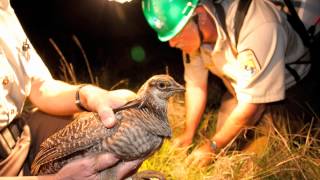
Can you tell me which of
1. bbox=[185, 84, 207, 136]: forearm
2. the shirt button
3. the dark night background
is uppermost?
the shirt button

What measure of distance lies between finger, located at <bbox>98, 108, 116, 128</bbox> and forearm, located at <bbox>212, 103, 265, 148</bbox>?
1466 millimetres

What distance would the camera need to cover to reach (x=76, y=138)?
2035mm

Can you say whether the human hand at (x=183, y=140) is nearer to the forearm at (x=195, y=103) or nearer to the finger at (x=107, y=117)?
the forearm at (x=195, y=103)

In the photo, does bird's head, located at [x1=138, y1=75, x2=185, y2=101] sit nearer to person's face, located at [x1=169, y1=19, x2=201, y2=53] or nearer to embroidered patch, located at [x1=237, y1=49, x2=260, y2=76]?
embroidered patch, located at [x1=237, y1=49, x2=260, y2=76]

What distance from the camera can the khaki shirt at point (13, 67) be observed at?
8.02 ft

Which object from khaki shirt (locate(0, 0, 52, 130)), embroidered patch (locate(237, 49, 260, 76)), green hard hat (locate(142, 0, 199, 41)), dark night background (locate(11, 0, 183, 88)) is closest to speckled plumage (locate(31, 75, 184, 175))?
khaki shirt (locate(0, 0, 52, 130))

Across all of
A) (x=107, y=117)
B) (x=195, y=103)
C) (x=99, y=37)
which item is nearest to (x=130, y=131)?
(x=107, y=117)

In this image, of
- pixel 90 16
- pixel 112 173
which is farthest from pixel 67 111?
pixel 90 16

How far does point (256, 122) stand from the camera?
12.1ft

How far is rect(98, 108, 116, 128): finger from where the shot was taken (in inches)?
78.7

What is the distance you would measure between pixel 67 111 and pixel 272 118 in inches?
67.1

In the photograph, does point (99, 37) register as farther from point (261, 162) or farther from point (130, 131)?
point (130, 131)

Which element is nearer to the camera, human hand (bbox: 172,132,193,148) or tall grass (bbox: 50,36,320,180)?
tall grass (bbox: 50,36,320,180)

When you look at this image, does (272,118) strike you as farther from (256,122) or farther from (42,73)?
(42,73)
